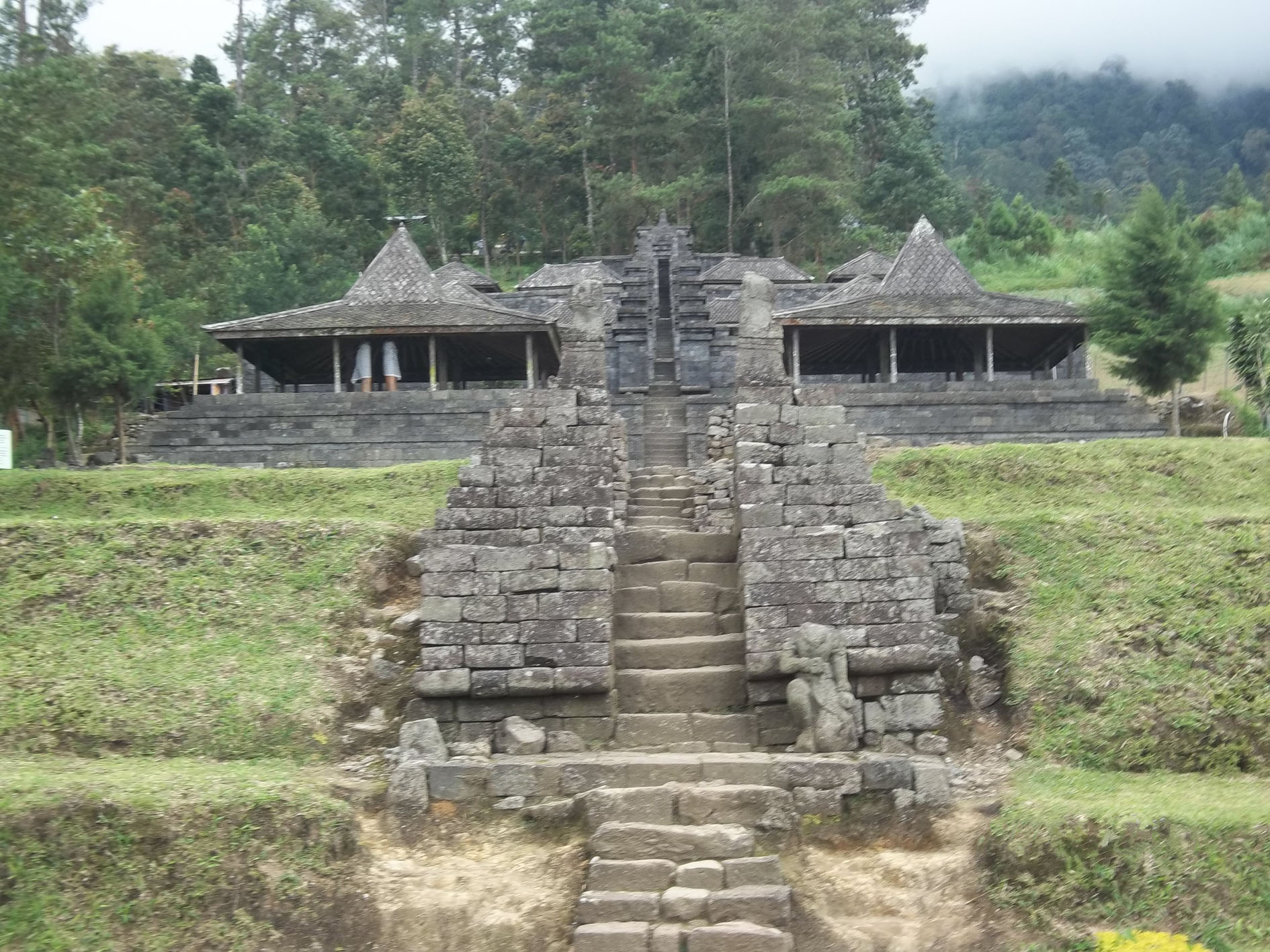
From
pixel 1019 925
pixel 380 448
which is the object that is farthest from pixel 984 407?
pixel 1019 925

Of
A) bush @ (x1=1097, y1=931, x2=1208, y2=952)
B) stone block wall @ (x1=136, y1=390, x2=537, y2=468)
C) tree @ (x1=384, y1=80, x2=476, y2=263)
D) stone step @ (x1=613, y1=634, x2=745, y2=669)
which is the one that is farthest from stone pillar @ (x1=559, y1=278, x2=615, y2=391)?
tree @ (x1=384, y1=80, x2=476, y2=263)

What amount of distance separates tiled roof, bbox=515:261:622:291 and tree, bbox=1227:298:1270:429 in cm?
1643

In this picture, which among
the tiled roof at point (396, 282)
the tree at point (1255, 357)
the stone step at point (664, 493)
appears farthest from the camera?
the tiled roof at point (396, 282)

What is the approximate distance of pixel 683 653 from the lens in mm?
9789

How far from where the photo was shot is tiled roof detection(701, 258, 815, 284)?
3378 cm

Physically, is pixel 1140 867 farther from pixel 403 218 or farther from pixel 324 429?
pixel 403 218

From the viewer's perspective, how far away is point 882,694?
9125 mm

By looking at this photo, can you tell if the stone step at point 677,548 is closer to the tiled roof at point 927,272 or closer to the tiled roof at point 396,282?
the tiled roof at point 396,282

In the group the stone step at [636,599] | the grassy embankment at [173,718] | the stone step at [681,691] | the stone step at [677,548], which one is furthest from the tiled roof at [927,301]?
the stone step at [681,691]

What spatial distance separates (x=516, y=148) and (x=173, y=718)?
4174 cm

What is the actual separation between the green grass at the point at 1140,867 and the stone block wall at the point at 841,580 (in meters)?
1.54

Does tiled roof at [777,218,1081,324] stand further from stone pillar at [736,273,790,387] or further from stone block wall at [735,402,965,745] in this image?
stone block wall at [735,402,965,745]

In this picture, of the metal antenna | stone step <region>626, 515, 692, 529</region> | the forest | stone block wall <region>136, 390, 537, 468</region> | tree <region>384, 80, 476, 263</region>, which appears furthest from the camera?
tree <region>384, 80, 476, 263</region>

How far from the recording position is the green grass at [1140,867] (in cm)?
712
